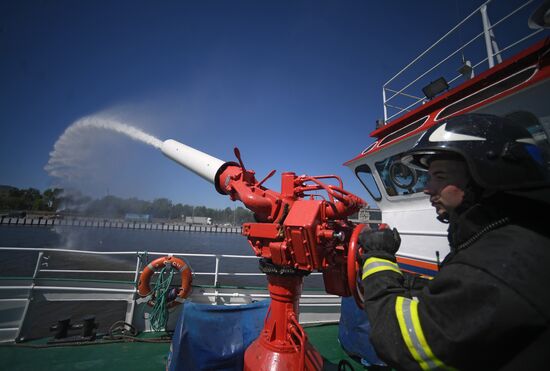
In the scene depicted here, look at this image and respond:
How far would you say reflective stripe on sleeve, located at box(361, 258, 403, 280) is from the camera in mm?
1312

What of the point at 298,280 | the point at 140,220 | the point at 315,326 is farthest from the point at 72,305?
the point at 140,220

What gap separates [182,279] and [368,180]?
14.9 feet

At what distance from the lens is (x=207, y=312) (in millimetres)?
3248

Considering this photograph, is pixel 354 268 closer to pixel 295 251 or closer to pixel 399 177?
pixel 295 251

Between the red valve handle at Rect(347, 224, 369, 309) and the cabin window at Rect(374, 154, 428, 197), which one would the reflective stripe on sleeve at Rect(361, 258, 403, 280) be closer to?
the red valve handle at Rect(347, 224, 369, 309)

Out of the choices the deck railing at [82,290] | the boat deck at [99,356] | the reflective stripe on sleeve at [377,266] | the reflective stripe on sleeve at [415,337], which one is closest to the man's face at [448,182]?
the reflective stripe on sleeve at [377,266]

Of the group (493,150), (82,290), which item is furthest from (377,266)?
(82,290)

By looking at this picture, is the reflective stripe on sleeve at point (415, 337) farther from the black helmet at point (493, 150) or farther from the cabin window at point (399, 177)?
the cabin window at point (399, 177)

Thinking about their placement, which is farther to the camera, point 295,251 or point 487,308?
Result: point 295,251

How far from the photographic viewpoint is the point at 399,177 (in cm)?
446

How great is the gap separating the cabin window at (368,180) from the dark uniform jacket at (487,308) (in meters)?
4.12

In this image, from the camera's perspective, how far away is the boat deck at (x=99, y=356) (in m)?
3.61

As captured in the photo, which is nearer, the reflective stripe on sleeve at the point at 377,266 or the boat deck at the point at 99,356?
the reflective stripe on sleeve at the point at 377,266

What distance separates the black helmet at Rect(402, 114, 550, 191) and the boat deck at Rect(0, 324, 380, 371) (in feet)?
13.0
